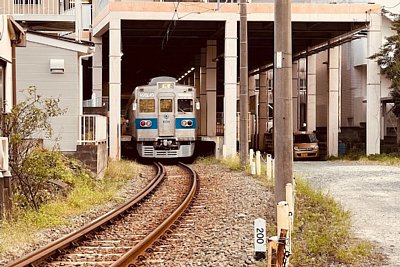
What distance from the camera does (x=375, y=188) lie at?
16766 mm

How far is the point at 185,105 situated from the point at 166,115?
35.6 inches

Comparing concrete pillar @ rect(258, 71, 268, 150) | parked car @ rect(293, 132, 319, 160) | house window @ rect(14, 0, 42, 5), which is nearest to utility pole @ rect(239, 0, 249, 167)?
house window @ rect(14, 0, 42, 5)

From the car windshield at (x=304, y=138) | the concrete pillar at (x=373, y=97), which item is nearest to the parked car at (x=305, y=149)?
the car windshield at (x=304, y=138)

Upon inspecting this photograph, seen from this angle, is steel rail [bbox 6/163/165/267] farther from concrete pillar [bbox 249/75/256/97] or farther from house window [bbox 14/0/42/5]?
concrete pillar [bbox 249/75/256/97]

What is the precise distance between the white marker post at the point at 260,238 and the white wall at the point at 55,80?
11934mm

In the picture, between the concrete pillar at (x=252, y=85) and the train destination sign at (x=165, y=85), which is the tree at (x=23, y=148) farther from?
the concrete pillar at (x=252, y=85)

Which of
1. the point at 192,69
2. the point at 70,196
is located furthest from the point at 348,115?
the point at 70,196

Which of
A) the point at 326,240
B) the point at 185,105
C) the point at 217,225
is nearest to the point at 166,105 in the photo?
the point at 185,105

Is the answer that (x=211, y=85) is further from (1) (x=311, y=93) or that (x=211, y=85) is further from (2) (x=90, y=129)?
(2) (x=90, y=129)

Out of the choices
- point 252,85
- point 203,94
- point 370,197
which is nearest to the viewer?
point 370,197

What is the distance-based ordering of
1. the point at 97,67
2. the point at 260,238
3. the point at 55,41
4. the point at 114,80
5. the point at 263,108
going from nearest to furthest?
the point at 260,238
the point at 55,41
the point at 114,80
the point at 97,67
the point at 263,108

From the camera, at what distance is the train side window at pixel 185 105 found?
29703mm

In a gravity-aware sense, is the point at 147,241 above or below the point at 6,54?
below

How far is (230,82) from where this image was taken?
2998 cm
